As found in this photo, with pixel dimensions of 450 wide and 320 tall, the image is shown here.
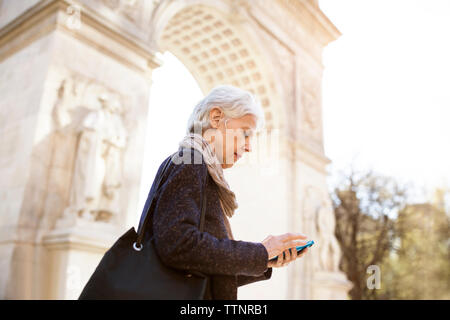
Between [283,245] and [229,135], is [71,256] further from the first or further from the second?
[283,245]

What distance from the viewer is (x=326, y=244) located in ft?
37.8

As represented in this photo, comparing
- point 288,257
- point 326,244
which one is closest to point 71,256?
point 288,257

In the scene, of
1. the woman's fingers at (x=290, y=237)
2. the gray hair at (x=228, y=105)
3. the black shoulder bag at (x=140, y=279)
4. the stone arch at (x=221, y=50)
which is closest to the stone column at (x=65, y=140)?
the stone arch at (x=221, y=50)

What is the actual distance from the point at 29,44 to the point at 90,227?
346cm

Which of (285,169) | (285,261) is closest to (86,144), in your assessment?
(285,261)

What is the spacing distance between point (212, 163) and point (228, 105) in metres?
0.30

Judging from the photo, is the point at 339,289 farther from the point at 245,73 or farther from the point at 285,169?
the point at 245,73

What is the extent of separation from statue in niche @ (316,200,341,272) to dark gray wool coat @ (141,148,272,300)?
10.4m

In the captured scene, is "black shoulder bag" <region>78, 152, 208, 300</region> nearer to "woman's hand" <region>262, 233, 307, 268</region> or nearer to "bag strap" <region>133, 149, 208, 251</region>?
"bag strap" <region>133, 149, 208, 251</region>

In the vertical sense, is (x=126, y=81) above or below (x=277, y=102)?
below

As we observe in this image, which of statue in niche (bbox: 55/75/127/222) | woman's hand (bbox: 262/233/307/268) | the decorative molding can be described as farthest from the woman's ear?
the decorative molding

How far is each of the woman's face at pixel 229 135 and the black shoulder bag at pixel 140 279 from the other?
0.52 m

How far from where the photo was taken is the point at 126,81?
755 centimetres

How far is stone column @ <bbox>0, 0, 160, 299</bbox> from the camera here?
5777 mm
